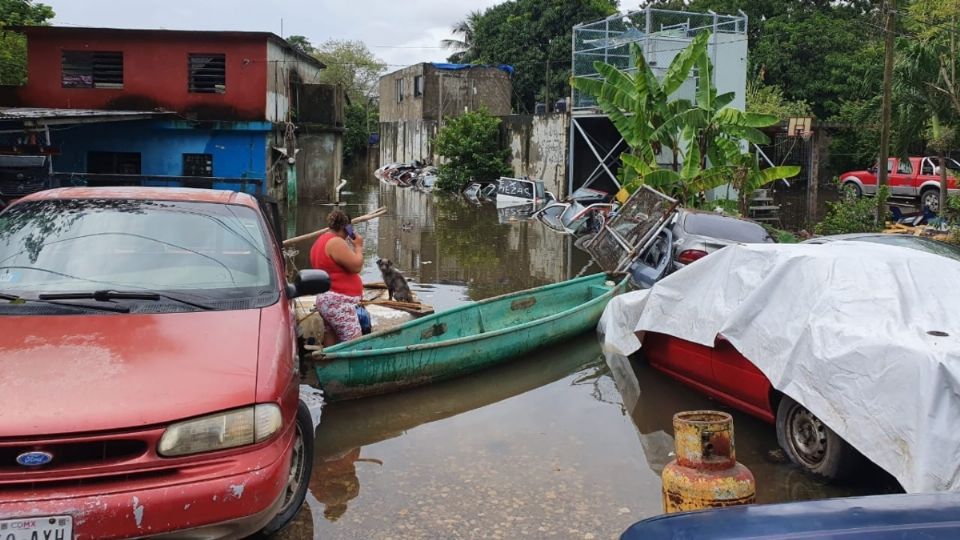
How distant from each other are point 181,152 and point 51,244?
→ 22.6 meters

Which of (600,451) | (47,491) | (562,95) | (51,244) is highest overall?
(562,95)

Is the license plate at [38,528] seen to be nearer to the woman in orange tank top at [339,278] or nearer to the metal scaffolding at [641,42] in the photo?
the woman in orange tank top at [339,278]

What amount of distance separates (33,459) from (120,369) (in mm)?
536

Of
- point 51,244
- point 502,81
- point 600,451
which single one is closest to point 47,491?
point 51,244

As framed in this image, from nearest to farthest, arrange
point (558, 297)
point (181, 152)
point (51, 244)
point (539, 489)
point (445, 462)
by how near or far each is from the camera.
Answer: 1. point (51, 244)
2. point (539, 489)
3. point (445, 462)
4. point (558, 297)
5. point (181, 152)

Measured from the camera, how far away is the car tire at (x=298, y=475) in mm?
4285

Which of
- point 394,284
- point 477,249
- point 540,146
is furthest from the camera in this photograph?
point 540,146

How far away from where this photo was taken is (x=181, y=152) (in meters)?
25.9

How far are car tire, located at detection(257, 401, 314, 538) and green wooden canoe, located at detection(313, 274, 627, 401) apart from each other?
187cm

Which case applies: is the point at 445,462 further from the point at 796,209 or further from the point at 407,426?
the point at 796,209

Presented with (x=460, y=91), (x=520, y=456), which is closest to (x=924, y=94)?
(x=520, y=456)

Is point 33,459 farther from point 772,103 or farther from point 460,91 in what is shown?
point 460,91

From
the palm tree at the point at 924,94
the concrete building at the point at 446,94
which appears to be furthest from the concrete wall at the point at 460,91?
the palm tree at the point at 924,94

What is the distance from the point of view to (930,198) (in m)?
26.0
